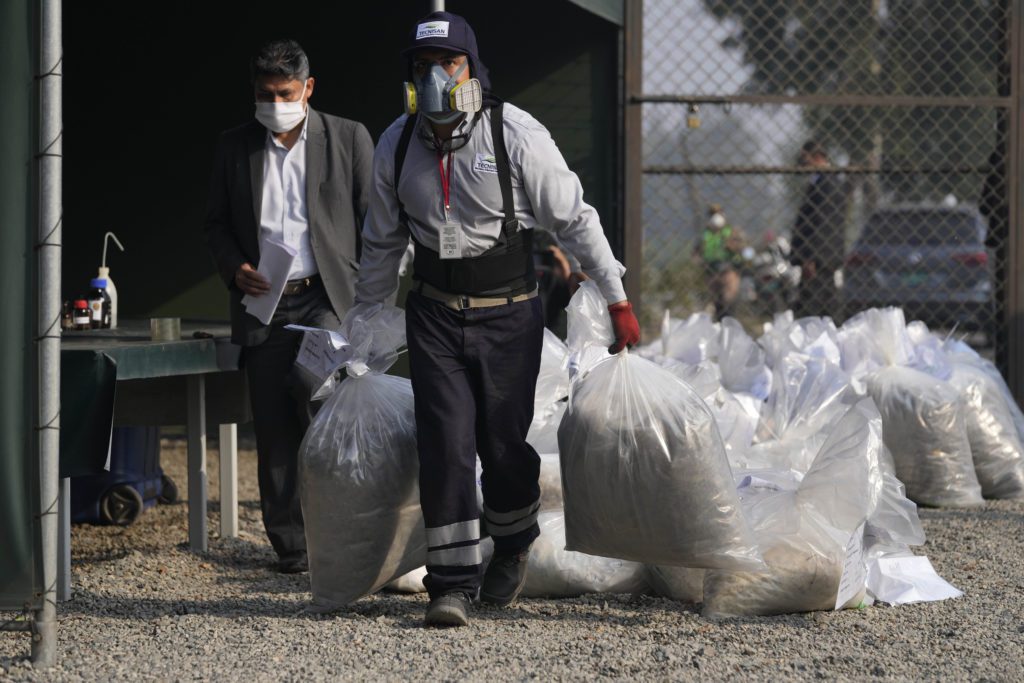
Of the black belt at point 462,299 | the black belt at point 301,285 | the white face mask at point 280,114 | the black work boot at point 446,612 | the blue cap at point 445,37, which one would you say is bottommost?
the black work boot at point 446,612

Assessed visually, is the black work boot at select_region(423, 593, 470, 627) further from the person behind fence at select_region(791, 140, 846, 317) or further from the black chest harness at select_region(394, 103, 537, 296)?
the person behind fence at select_region(791, 140, 846, 317)

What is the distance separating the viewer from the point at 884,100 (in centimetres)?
693

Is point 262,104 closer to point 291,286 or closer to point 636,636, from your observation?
point 291,286

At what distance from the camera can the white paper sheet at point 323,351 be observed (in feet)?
12.9

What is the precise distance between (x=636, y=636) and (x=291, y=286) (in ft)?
5.90

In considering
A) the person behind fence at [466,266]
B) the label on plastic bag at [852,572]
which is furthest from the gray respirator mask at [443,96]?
the label on plastic bag at [852,572]

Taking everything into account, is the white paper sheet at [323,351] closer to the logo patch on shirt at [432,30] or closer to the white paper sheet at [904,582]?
the logo patch on shirt at [432,30]

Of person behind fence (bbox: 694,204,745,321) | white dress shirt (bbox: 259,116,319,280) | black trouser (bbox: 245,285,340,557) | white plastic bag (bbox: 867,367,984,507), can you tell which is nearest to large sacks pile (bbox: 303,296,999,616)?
black trouser (bbox: 245,285,340,557)

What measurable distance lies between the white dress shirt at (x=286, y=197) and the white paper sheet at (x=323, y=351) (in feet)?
1.89

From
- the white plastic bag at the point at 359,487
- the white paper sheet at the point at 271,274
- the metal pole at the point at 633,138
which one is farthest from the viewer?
the metal pole at the point at 633,138

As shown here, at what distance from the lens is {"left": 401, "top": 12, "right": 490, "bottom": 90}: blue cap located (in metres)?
3.66

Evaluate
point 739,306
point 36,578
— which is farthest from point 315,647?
point 739,306

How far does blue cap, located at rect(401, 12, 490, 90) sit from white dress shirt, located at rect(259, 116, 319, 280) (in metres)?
1.11

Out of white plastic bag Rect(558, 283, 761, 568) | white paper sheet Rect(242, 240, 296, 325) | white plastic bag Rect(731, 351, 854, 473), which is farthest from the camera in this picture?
white plastic bag Rect(731, 351, 854, 473)
